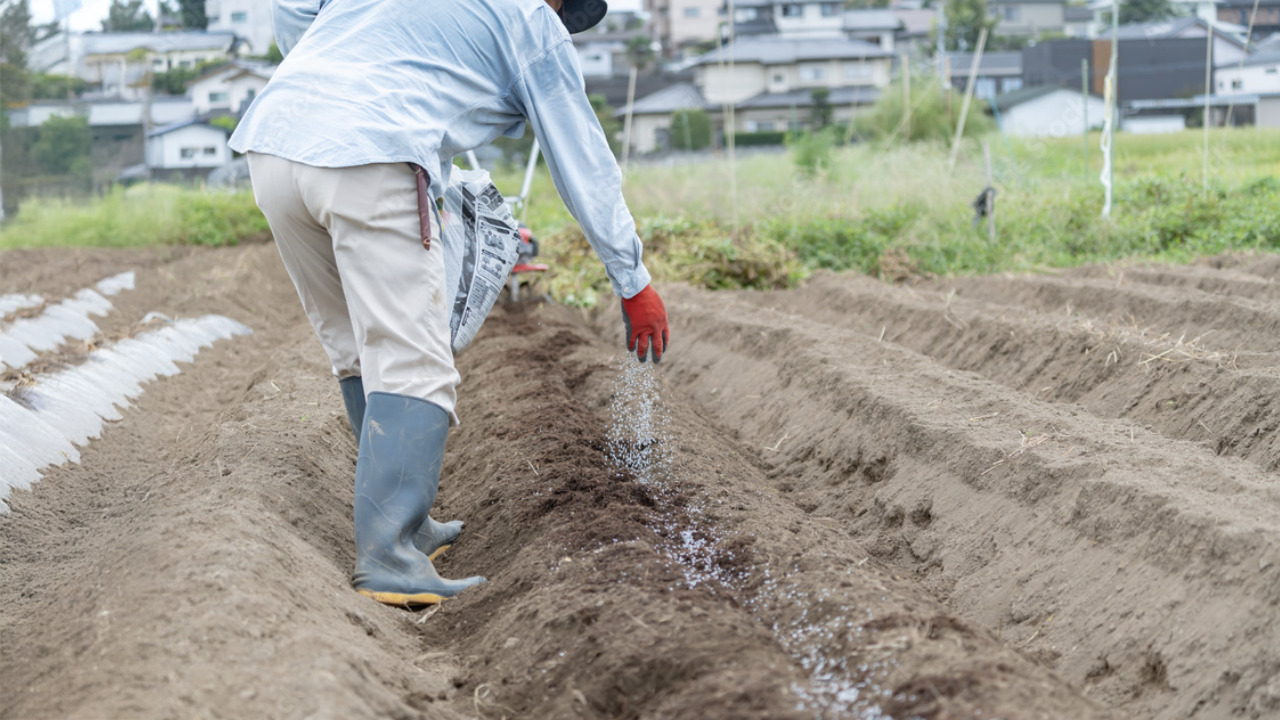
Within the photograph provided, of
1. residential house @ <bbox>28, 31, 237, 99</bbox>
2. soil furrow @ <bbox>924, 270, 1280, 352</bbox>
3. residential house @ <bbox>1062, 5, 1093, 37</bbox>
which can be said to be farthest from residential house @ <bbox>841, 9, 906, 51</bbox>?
soil furrow @ <bbox>924, 270, 1280, 352</bbox>

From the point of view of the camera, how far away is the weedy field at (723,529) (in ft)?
6.12

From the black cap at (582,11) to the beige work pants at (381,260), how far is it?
0.80 meters

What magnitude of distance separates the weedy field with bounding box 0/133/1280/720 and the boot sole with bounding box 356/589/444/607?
41 millimetres

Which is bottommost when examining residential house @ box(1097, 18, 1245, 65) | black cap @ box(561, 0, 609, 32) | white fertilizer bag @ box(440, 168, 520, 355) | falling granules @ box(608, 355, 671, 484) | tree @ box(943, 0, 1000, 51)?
falling granules @ box(608, 355, 671, 484)

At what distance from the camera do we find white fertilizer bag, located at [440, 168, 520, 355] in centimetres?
287

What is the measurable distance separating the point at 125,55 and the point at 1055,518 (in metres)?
23.1

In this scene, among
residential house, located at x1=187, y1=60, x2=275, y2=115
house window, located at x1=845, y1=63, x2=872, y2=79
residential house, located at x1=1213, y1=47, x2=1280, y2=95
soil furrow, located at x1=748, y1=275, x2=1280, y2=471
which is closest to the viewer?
soil furrow, located at x1=748, y1=275, x2=1280, y2=471

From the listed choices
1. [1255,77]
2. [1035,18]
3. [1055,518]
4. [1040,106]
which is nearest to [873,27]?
[1040,106]

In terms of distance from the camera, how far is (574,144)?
2.59 metres

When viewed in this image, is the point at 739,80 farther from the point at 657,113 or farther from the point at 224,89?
the point at 224,89

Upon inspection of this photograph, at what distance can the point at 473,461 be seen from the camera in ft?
12.6

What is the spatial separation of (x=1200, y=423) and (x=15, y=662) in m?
3.60

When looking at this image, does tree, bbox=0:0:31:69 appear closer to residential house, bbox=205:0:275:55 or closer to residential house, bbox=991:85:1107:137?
residential house, bbox=205:0:275:55

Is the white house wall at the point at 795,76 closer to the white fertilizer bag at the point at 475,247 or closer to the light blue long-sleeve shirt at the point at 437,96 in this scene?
the white fertilizer bag at the point at 475,247
